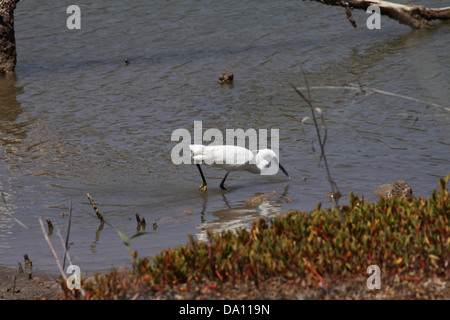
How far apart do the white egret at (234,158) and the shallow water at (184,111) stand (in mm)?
259

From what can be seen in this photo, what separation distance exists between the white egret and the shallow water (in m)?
0.26

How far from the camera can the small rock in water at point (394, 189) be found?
727 cm

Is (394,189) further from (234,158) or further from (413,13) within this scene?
(413,13)

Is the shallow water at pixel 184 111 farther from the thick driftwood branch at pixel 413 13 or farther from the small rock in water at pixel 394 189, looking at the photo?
the thick driftwood branch at pixel 413 13

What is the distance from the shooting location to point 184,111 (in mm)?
12242

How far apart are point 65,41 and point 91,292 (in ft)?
51.9

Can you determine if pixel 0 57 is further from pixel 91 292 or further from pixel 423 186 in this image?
pixel 91 292

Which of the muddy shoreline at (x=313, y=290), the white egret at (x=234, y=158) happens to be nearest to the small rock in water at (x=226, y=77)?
the white egret at (x=234, y=158)

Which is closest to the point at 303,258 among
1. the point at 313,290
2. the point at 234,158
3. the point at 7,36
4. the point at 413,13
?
the point at 313,290

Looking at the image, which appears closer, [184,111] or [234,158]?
[234,158]

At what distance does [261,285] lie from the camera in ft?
13.8

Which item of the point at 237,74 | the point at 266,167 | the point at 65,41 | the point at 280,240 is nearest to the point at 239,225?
the point at 266,167

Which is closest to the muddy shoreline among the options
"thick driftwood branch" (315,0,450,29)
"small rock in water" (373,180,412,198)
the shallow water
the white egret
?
the shallow water

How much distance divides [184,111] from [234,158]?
13.0 feet
